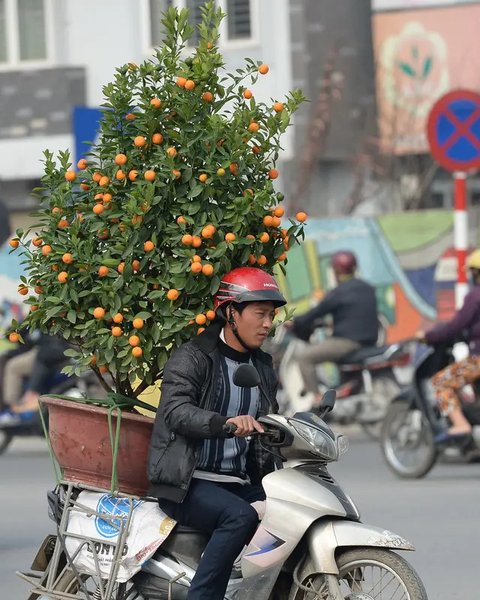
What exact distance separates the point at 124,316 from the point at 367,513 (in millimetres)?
5307

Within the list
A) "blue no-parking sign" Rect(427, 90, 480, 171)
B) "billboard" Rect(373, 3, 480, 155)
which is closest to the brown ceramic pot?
"blue no-parking sign" Rect(427, 90, 480, 171)

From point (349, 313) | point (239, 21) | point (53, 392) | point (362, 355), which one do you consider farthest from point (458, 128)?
point (239, 21)

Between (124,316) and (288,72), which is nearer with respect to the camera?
(124,316)

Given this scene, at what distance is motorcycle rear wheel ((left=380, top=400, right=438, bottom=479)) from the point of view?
13.4 m

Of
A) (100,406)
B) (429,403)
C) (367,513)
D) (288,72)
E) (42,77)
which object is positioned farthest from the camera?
(42,77)

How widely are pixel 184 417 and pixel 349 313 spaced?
11.4 metres

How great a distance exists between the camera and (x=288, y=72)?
81.1 feet

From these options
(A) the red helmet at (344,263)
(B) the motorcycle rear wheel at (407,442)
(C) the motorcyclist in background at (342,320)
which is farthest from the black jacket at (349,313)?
(B) the motorcycle rear wheel at (407,442)

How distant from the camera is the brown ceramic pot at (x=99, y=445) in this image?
19.6 ft

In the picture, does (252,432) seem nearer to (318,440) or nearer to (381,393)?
(318,440)

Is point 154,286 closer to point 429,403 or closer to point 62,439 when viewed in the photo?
point 62,439

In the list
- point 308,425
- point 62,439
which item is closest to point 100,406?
point 62,439

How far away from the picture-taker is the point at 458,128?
16.4 metres

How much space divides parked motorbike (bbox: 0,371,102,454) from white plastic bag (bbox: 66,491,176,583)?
33.4 feet
